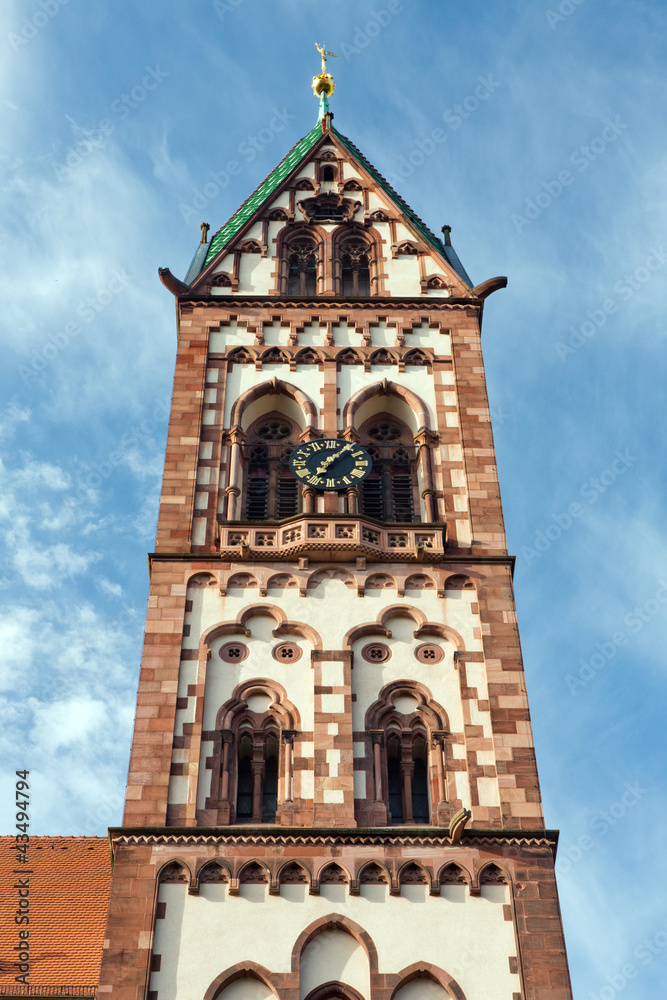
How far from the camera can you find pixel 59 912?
24.9 meters

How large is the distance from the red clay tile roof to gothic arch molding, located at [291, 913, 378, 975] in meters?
3.57

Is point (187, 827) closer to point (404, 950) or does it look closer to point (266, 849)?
point (266, 849)

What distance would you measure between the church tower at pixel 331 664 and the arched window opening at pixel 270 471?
49mm

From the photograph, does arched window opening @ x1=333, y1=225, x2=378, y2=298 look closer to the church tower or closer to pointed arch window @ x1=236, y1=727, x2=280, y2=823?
the church tower

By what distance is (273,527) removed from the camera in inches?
1019

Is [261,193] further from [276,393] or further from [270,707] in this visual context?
[270,707]

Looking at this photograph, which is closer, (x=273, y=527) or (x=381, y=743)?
(x=381, y=743)

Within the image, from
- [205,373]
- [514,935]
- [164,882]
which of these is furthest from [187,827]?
[205,373]

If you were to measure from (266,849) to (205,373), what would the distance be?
10294 millimetres

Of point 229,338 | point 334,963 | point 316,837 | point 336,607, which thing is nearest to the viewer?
point 334,963

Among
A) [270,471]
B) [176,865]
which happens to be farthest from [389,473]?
[176,865]

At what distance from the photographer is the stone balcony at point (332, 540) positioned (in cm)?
2530

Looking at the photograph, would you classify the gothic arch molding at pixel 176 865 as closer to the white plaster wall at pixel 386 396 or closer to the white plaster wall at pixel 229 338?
the white plaster wall at pixel 386 396

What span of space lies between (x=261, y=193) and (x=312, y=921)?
1797 centimetres
